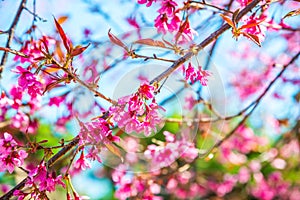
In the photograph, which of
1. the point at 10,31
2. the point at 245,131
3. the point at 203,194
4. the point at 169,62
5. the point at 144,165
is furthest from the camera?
the point at 203,194

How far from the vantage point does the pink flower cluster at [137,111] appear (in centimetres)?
109

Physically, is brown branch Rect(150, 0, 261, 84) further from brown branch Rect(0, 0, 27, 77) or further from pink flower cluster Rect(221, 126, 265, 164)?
pink flower cluster Rect(221, 126, 265, 164)

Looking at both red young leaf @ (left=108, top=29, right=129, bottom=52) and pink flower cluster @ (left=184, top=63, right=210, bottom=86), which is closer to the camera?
red young leaf @ (left=108, top=29, right=129, bottom=52)

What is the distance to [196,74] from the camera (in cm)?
122

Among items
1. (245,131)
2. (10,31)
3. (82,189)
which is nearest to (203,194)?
(245,131)

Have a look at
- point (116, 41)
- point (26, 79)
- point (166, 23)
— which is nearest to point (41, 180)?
point (26, 79)

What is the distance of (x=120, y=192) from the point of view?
1.98 m

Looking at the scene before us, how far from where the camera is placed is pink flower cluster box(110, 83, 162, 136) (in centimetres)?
109

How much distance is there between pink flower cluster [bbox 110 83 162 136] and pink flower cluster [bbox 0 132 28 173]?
0.27 metres

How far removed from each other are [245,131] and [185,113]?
229 cm

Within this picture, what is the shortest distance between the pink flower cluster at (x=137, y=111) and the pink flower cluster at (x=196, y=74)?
5.8 inches

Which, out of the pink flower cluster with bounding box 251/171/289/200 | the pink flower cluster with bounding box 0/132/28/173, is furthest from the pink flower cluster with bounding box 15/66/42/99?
the pink flower cluster with bounding box 251/171/289/200

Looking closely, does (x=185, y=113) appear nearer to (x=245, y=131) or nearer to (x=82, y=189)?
(x=245, y=131)

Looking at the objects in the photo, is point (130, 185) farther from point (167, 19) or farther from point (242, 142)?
point (242, 142)
